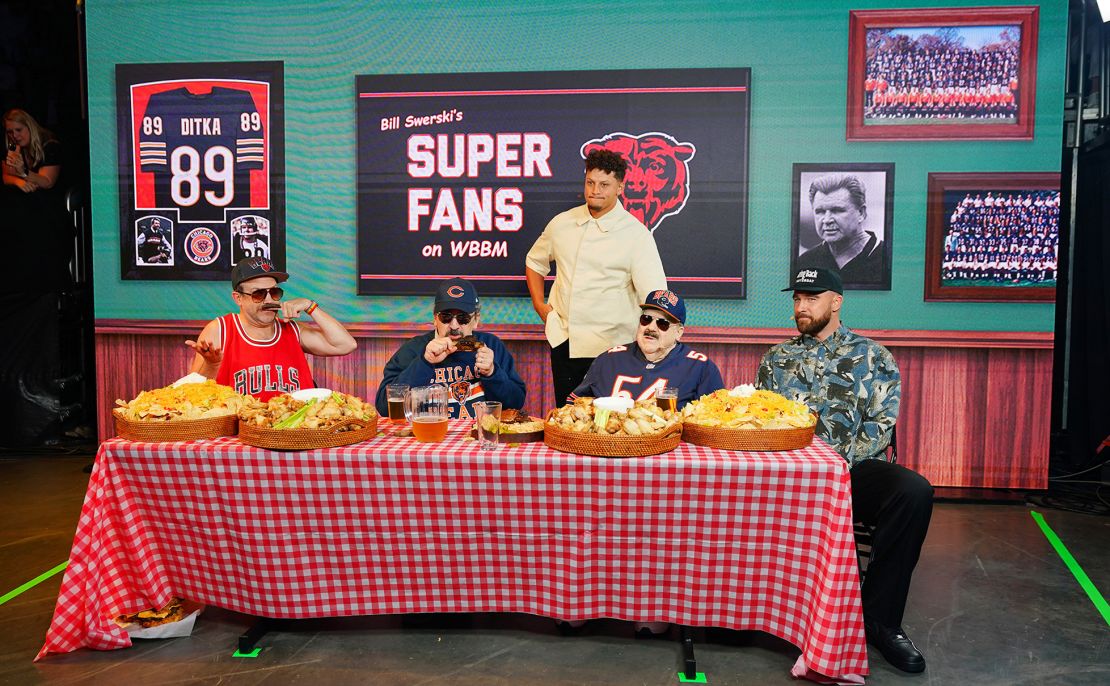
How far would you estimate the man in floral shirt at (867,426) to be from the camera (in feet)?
7.95

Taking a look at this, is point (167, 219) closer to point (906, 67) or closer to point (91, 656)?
point (91, 656)

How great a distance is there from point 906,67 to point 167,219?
4.76 metres

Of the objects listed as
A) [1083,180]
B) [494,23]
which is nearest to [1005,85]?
[1083,180]

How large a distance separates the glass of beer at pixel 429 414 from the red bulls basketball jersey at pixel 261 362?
44.9 inches

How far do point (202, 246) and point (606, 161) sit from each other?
2858mm

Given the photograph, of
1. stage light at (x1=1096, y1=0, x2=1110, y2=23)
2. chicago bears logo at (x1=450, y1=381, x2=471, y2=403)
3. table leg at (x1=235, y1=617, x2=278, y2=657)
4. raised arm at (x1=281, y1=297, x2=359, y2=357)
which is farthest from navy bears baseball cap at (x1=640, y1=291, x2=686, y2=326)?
stage light at (x1=1096, y1=0, x2=1110, y2=23)

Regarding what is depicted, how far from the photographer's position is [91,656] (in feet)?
8.13

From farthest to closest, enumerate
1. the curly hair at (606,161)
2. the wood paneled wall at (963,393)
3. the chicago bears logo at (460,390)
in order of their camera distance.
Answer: the wood paneled wall at (963,393) → the curly hair at (606,161) → the chicago bears logo at (460,390)

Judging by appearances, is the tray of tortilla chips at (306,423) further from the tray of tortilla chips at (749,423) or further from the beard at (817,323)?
the beard at (817,323)

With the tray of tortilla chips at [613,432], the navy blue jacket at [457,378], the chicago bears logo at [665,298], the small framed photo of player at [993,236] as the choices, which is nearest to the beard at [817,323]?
the chicago bears logo at [665,298]

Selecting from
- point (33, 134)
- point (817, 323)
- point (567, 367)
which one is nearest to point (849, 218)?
point (817, 323)

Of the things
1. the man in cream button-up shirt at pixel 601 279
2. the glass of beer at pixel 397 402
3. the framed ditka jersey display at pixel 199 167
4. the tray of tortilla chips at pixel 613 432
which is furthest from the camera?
the framed ditka jersey display at pixel 199 167

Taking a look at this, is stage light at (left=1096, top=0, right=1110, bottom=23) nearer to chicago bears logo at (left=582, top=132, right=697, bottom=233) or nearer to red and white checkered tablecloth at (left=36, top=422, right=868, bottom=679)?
chicago bears logo at (left=582, top=132, right=697, bottom=233)

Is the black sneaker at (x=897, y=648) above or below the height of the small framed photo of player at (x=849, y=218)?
below
